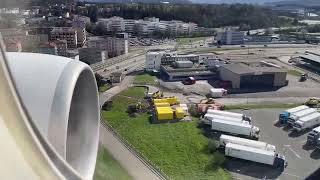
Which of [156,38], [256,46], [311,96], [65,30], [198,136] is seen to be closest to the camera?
[198,136]

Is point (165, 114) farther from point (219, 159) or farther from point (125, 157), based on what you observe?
point (219, 159)

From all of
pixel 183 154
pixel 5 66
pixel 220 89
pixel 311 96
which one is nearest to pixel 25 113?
pixel 5 66

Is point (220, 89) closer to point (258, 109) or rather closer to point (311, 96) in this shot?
point (258, 109)

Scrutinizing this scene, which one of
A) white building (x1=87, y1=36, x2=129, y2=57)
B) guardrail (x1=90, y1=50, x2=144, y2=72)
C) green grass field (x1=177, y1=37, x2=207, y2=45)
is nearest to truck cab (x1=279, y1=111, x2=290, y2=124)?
guardrail (x1=90, y1=50, x2=144, y2=72)

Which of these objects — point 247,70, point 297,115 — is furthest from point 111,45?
point 297,115

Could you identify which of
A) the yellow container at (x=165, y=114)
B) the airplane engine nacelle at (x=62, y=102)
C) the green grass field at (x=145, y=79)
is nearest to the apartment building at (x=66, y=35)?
the green grass field at (x=145, y=79)
